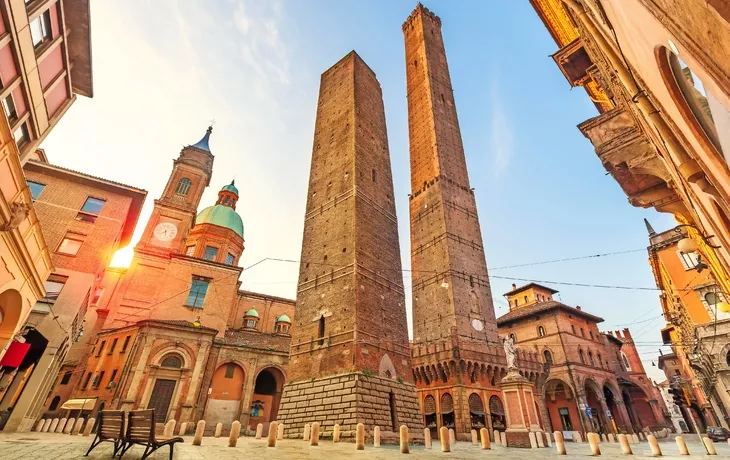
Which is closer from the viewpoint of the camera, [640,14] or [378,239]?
[640,14]

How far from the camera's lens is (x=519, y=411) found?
14.0 m

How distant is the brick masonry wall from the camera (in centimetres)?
2580

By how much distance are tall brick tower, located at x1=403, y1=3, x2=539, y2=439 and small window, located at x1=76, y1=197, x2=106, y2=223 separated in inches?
865

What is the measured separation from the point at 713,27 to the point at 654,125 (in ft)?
14.1

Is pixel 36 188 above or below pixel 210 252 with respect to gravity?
below

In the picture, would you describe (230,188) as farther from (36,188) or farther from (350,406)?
(350,406)

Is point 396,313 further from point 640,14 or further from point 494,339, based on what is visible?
point 640,14

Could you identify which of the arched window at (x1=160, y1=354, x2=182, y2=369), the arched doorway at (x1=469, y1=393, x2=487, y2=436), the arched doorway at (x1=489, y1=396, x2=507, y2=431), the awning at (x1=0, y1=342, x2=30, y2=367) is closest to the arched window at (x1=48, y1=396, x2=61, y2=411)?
the arched window at (x1=160, y1=354, x2=182, y2=369)

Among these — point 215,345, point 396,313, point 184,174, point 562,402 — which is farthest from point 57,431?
point 562,402

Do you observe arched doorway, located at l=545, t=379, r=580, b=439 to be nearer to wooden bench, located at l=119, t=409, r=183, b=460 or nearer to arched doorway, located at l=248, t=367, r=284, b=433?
arched doorway, located at l=248, t=367, r=284, b=433

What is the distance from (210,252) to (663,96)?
103 feet

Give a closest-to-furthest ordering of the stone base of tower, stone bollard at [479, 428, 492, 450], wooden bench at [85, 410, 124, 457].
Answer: wooden bench at [85, 410, 124, 457], stone bollard at [479, 428, 492, 450], the stone base of tower

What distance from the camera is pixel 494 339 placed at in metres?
25.7

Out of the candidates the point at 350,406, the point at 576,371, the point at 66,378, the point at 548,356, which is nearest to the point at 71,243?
the point at 66,378
